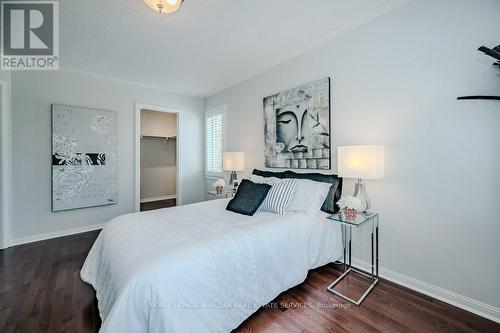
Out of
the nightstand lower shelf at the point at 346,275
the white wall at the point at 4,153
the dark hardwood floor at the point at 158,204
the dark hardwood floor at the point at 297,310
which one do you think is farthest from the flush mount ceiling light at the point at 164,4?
the dark hardwood floor at the point at 158,204

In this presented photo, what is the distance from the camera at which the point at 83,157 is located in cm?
350

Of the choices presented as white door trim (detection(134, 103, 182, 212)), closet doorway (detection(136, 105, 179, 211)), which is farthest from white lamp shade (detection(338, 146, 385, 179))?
closet doorway (detection(136, 105, 179, 211))

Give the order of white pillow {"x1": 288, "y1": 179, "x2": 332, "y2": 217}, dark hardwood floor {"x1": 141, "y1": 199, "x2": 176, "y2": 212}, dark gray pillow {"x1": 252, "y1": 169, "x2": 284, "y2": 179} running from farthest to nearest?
dark hardwood floor {"x1": 141, "y1": 199, "x2": 176, "y2": 212}, dark gray pillow {"x1": 252, "y1": 169, "x2": 284, "y2": 179}, white pillow {"x1": 288, "y1": 179, "x2": 332, "y2": 217}

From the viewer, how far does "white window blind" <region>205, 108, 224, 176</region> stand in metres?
4.50

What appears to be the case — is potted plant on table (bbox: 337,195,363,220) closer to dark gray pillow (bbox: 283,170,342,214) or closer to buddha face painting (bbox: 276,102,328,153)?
dark gray pillow (bbox: 283,170,342,214)

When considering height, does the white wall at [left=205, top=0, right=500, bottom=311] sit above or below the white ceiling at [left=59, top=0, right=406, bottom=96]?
below

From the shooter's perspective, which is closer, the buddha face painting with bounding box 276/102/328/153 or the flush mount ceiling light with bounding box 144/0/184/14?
the flush mount ceiling light with bounding box 144/0/184/14

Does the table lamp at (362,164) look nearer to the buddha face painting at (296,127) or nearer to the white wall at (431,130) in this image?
the white wall at (431,130)

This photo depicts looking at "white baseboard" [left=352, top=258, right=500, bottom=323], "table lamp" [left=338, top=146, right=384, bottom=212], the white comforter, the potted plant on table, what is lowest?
"white baseboard" [left=352, top=258, right=500, bottom=323]

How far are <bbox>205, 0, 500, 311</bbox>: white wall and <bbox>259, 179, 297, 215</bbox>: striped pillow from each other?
27.7 inches

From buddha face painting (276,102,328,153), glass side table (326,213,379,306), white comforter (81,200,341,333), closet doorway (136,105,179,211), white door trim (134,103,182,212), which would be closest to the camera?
white comforter (81,200,341,333)

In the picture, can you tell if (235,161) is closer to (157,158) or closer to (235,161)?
(235,161)

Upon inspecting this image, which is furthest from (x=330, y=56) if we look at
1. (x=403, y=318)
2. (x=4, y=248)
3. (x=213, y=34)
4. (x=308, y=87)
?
(x=4, y=248)

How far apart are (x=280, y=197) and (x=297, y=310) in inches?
41.2
